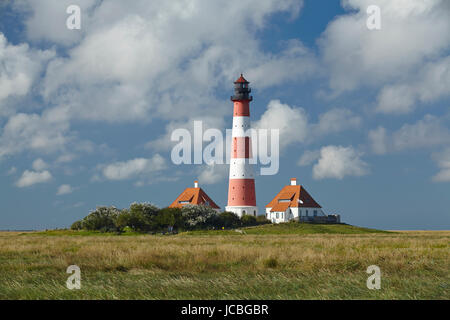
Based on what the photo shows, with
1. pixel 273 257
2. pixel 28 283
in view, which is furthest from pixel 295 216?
pixel 28 283

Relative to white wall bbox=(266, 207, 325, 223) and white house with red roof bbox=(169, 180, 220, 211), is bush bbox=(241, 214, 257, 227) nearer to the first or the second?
white wall bbox=(266, 207, 325, 223)

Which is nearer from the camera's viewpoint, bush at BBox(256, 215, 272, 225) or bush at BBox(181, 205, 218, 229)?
bush at BBox(181, 205, 218, 229)

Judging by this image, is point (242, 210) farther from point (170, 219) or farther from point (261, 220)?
point (170, 219)

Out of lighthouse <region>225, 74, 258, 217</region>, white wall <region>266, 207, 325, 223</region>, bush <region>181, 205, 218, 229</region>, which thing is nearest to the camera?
bush <region>181, 205, 218, 229</region>

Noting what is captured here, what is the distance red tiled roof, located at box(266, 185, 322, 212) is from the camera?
253 feet

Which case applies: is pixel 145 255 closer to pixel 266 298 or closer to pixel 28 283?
pixel 28 283

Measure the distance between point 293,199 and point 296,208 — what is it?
216cm

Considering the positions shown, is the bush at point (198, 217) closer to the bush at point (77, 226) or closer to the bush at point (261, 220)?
the bush at point (261, 220)

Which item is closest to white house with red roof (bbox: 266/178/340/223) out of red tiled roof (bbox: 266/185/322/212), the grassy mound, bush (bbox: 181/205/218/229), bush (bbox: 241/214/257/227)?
red tiled roof (bbox: 266/185/322/212)

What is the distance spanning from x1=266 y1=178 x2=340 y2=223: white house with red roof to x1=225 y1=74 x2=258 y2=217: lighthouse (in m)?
7.64

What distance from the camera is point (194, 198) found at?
78562 mm
